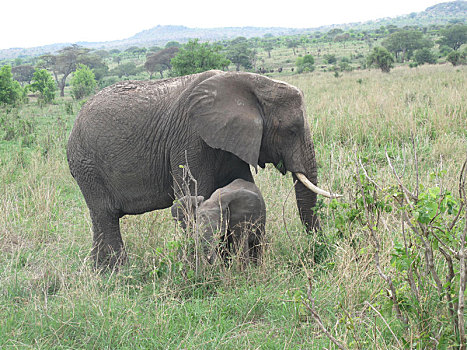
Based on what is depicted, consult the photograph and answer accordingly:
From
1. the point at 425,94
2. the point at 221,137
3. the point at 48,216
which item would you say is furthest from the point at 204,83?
the point at 425,94

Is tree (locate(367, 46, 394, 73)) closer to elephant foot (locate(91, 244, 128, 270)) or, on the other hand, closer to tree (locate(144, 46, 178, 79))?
tree (locate(144, 46, 178, 79))

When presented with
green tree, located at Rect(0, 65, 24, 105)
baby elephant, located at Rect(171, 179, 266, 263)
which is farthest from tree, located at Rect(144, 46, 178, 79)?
baby elephant, located at Rect(171, 179, 266, 263)

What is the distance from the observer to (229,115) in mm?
4070

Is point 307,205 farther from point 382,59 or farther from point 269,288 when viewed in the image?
point 382,59

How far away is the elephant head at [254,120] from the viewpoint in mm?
4043

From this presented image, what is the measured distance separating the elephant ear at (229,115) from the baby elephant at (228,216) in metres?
0.31

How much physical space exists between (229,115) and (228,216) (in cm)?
83

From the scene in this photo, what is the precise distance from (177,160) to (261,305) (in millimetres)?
1459

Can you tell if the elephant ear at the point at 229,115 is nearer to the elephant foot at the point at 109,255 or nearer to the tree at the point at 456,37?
the elephant foot at the point at 109,255

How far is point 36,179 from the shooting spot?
23.9ft

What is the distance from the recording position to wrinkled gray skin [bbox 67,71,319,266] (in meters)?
4.10

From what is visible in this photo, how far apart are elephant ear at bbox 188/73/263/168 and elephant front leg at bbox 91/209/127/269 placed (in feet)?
4.32

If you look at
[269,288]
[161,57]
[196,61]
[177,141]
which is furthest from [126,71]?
[269,288]

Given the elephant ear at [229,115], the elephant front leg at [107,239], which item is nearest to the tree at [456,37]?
the elephant ear at [229,115]
